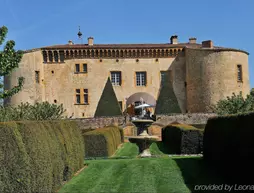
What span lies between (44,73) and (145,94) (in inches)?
460

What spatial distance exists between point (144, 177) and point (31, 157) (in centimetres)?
343

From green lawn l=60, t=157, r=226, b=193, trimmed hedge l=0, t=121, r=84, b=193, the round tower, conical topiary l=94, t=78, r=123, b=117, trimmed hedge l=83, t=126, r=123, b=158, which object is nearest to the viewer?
trimmed hedge l=0, t=121, r=84, b=193

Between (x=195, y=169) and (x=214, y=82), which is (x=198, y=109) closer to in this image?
(x=214, y=82)

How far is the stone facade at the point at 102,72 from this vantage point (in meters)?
39.3

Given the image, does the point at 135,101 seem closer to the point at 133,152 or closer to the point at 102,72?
the point at 102,72

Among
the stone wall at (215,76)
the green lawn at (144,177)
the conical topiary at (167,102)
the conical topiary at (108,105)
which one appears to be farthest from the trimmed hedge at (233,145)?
the stone wall at (215,76)

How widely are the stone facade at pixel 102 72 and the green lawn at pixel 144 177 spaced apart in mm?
28092

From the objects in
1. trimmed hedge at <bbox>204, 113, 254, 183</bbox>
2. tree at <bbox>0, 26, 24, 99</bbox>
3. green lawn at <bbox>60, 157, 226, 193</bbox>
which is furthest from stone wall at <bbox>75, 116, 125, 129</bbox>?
trimmed hedge at <bbox>204, 113, 254, 183</bbox>

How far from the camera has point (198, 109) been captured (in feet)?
129

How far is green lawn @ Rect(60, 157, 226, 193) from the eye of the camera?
8.85 meters

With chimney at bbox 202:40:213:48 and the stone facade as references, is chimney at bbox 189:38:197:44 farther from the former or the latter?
→ chimney at bbox 202:40:213:48

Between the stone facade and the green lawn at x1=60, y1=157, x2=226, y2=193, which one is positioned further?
the stone facade

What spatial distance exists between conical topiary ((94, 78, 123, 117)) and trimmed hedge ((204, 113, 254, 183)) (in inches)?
971

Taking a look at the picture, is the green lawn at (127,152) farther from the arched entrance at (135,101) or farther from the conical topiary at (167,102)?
the arched entrance at (135,101)
